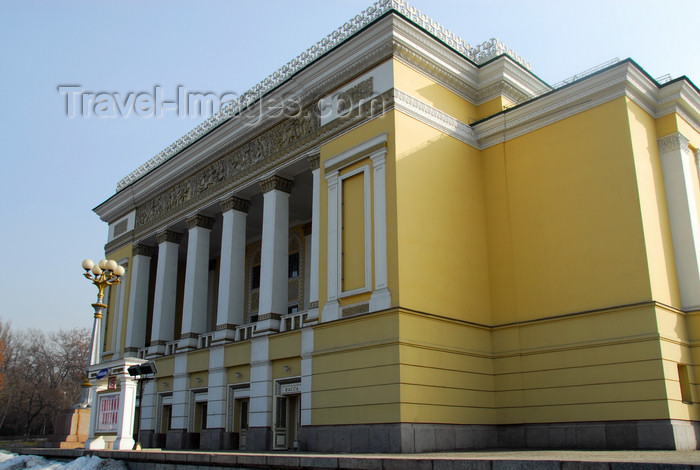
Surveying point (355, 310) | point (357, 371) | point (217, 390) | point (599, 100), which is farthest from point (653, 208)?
point (217, 390)

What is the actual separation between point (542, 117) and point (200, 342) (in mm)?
12487

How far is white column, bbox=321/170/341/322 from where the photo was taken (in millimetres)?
15672

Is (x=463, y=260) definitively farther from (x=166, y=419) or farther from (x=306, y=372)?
(x=166, y=419)

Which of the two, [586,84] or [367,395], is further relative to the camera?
[586,84]

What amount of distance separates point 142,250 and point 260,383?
10.4 meters

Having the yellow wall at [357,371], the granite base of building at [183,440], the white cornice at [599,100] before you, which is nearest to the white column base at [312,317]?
the yellow wall at [357,371]

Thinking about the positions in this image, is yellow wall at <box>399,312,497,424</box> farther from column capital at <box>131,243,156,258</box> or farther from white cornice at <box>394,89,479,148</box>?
column capital at <box>131,243,156,258</box>

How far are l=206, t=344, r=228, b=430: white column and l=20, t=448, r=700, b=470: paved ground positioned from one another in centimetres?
434

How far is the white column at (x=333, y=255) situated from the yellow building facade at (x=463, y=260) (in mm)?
55

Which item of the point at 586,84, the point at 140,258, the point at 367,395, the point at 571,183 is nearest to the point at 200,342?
the point at 140,258

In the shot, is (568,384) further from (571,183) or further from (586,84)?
(586,84)

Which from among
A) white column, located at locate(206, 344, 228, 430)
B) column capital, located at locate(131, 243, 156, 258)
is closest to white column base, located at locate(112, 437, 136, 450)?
white column, located at locate(206, 344, 228, 430)

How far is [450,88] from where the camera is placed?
17.3m

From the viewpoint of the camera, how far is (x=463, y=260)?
52.9ft
